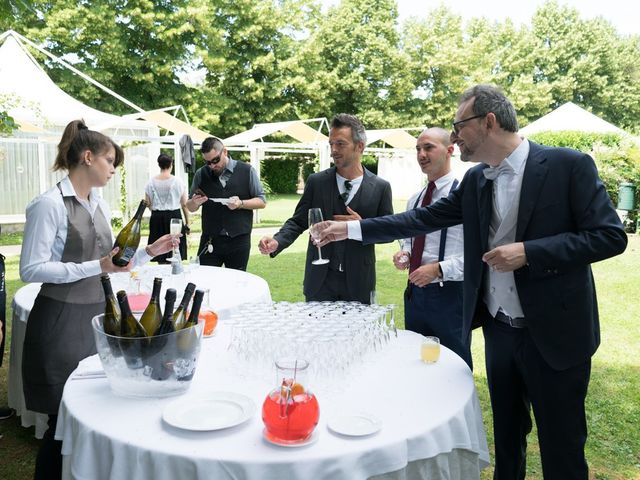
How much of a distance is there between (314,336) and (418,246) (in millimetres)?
Answer: 1548

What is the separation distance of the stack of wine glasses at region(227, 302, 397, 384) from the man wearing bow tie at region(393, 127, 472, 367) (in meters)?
0.74

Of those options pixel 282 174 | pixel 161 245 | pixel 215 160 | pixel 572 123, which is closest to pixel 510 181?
pixel 161 245

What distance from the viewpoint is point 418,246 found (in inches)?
136

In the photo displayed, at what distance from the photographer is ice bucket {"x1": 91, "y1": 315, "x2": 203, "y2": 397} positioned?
185cm

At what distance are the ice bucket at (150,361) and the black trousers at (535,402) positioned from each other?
1.43m

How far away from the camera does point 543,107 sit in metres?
35.3

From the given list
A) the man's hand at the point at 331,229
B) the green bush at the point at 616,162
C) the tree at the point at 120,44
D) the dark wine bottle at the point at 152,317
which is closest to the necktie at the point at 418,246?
the man's hand at the point at 331,229

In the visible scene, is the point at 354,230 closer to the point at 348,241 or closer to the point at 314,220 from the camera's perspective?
the point at 314,220

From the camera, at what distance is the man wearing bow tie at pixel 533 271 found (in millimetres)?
2174

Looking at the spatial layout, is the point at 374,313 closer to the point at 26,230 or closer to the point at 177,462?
the point at 177,462

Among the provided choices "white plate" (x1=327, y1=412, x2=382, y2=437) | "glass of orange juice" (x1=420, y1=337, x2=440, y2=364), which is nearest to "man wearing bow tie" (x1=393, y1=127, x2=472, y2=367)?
"glass of orange juice" (x1=420, y1=337, x2=440, y2=364)

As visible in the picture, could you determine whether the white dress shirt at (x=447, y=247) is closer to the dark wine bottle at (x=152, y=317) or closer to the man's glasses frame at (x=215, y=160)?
the dark wine bottle at (x=152, y=317)

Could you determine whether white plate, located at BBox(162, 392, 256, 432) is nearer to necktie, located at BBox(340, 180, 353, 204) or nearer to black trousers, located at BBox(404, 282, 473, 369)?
black trousers, located at BBox(404, 282, 473, 369)

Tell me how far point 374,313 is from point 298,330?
0.42 m
